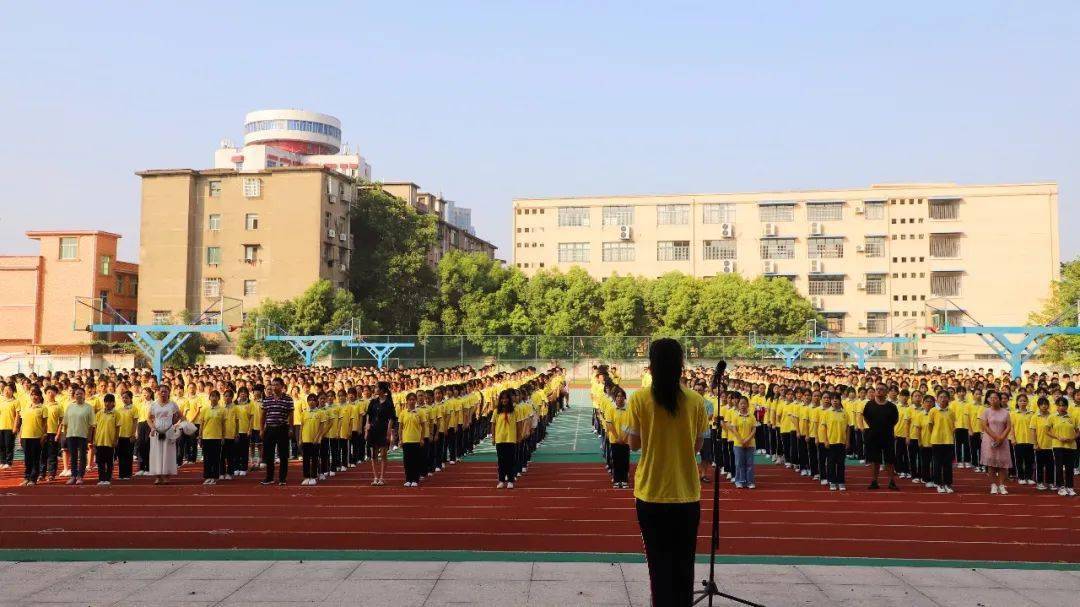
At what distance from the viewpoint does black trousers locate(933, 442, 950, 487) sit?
12117mm

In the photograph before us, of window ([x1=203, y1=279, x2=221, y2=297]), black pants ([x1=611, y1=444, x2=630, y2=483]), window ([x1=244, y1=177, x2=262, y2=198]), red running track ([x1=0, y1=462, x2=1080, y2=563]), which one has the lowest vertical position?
red running track ([x1=0, y1=462, x2=1080, y2=563])

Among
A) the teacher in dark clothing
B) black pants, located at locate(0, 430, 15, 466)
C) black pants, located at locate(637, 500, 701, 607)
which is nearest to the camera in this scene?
black pants, located at locate(637, 500, 701, 607)

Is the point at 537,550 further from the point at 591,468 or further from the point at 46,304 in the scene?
the point at 46,304

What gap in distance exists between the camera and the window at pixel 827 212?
63.3 meters

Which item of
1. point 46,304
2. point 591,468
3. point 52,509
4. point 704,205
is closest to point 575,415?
point 591,468

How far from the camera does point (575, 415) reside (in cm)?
2902

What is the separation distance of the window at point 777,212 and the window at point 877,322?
896 centimetres

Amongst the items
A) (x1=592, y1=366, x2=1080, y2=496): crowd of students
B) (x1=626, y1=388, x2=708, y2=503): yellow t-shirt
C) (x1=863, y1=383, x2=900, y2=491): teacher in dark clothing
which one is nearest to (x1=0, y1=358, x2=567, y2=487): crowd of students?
(x1=592, y1=366, x2=1080, y2=496): crowd of students

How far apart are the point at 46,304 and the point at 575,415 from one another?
35570 mm

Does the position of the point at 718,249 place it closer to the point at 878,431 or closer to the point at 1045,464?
the point at 1045,464

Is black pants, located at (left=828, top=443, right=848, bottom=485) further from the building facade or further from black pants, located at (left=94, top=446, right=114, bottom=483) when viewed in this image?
the building facade

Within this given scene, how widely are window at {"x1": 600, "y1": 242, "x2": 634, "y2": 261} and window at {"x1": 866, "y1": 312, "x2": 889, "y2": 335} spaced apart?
17.5m

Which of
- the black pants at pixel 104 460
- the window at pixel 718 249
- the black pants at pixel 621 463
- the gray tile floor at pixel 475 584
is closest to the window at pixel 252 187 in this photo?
the window at pixel 718 249

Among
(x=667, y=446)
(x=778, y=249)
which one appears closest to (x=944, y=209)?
(x=778, y=249)
